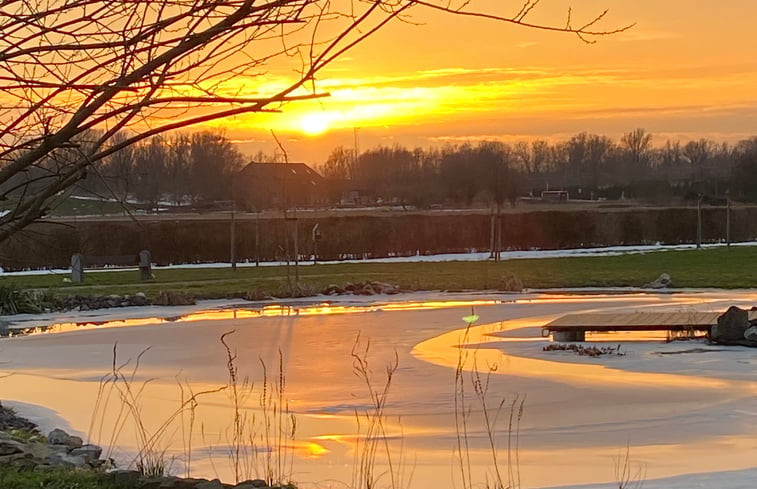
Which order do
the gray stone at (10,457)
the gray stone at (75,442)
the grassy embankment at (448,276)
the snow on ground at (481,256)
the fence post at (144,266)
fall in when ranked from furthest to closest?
1. the snow on ground at (481,256)
2. the fence post at (144,266)
3. the grassy embankment at (448,276)
4. the gray stone at (75,442)
5. the gray stone at (10,457)

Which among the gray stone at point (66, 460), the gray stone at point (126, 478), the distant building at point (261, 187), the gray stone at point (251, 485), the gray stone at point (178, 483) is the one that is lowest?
the gray stone at point (66, 460)

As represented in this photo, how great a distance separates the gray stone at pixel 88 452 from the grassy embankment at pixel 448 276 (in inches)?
603

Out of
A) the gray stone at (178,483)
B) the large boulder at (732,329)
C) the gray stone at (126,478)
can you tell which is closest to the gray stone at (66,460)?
the gray stone at (126,478)

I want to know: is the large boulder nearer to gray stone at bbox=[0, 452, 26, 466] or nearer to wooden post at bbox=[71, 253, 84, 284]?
gray stone at bbox=[0, 452, 26, 466]

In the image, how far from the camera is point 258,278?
27.0m

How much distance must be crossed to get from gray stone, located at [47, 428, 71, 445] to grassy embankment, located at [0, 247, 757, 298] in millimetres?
14631

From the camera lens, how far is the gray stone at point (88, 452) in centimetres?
734

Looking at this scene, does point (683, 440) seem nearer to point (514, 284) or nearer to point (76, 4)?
point (76, 4)

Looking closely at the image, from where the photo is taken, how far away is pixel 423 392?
34.2 ft

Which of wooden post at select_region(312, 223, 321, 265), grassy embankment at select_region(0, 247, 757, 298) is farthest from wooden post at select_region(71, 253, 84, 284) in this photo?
wooden post at select_region(312, 223, 321, 265)

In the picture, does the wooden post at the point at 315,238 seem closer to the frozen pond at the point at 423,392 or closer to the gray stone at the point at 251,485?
the frozen pond at the point at 423,392

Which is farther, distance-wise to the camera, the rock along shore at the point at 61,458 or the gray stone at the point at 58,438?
the gray stone at the point at 58,438

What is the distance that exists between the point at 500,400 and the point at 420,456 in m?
2.45

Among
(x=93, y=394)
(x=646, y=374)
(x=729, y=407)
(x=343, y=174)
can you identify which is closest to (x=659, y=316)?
(x=646, y=374)
